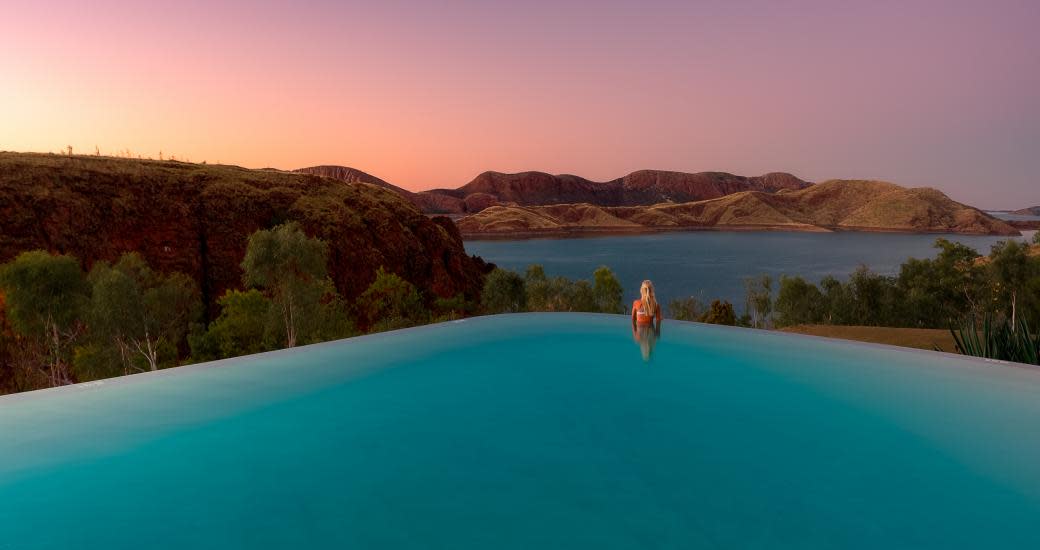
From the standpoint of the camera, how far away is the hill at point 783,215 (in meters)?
113

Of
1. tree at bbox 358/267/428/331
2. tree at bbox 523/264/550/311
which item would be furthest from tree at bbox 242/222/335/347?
tree at bbox 523/264/550/311

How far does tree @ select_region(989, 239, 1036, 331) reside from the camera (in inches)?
1037

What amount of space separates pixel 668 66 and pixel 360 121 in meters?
17.3

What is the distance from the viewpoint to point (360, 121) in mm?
31984

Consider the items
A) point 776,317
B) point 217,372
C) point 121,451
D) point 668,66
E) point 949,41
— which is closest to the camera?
point 121,451

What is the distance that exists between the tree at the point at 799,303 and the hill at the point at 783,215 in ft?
271

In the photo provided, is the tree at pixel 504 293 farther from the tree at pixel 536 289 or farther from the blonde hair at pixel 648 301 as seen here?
the blonde hair at pixel 648 301

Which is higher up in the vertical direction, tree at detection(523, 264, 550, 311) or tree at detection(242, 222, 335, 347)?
tree at detection(242, 222, 335, 347)

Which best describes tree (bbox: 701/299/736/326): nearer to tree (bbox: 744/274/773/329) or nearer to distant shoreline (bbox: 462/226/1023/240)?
tree (bbox: 744/274/773/329)

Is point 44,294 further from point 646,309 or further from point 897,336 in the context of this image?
point 897,336

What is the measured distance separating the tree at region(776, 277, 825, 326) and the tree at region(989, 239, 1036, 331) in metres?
13.2

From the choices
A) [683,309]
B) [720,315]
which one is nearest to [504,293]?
[720,315]

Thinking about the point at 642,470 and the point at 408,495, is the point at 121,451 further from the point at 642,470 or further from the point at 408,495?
the point at 642,470

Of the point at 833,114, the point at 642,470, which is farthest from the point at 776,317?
the point at 642,470
